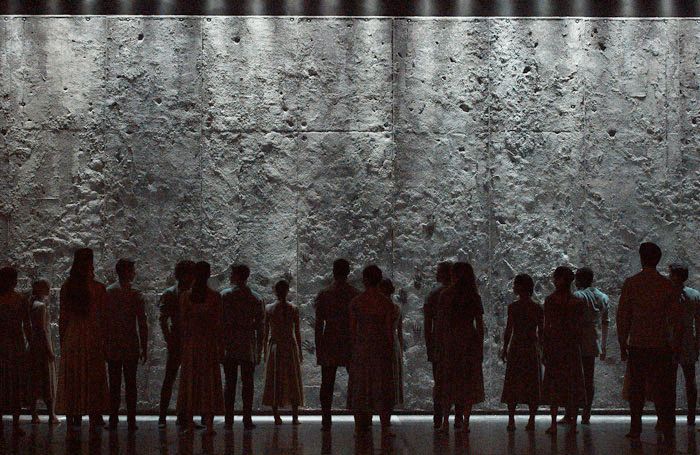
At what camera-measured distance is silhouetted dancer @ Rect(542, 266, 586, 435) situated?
32.0 feet

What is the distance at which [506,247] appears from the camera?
12.1 m

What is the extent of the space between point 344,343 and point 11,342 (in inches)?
139

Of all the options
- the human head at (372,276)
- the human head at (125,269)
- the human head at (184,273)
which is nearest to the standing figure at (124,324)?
the human head at (125,269)

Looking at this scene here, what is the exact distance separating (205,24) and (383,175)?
10.1 ft

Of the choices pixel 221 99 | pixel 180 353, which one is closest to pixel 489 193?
pixel 221 99

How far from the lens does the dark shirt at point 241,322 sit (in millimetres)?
9977

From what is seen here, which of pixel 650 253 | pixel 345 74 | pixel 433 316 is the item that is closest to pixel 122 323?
pixel 433 316

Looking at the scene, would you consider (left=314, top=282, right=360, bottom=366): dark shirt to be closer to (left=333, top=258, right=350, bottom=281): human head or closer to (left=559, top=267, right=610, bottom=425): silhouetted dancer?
(left=333, top=258, right=350, bottom=281): human head

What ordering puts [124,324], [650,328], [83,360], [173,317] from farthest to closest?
[173,317], [124,324], [83,360], [650,328]

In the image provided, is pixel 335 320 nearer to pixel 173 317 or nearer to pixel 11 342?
pixel 173 317

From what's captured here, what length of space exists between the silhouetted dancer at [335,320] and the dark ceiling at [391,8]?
13.4ft

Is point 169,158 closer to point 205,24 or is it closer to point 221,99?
point 221,99

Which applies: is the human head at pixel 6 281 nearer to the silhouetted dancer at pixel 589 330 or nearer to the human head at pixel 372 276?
the human head at pixel 372 276

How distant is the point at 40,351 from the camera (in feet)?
34.8
